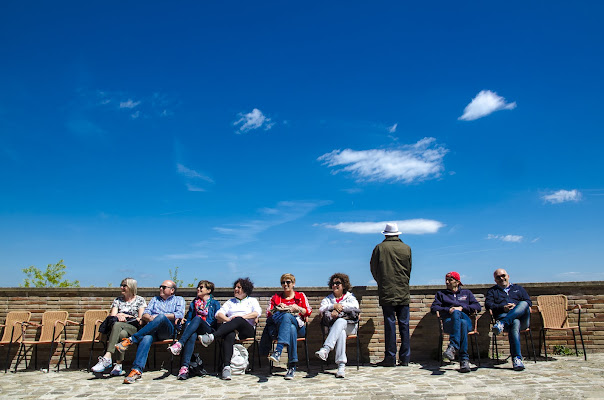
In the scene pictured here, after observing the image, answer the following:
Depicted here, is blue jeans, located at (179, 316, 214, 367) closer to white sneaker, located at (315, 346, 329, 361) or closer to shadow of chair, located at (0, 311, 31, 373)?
white sneaker, located at (315, 346, 329, 361)

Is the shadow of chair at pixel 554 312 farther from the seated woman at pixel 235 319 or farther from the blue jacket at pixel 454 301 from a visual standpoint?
the seated woman at pixel 235 319

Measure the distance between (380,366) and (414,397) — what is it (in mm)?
2112

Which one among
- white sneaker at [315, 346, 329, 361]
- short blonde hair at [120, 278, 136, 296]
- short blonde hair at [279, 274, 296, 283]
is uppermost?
short blonde hair at [279, 274, 296, 283]

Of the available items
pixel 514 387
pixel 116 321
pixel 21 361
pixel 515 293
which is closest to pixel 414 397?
pixel 514 387

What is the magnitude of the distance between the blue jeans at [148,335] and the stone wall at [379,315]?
0.85m

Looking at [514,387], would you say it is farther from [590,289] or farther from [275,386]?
[590,289]

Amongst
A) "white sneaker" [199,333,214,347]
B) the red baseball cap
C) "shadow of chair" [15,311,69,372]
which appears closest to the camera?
"white sneaker" [199,333,214,347]

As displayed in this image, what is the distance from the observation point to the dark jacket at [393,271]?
687 centimetres

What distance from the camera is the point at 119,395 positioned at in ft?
17.6

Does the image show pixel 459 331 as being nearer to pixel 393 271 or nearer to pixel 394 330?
pixel 394 330

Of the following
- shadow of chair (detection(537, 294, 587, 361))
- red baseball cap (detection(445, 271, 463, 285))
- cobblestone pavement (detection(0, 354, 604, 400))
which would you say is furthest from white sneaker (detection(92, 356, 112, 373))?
shadow of chair (detection(537, 294, 587, 361))

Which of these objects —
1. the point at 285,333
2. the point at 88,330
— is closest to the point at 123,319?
the point at 88,330

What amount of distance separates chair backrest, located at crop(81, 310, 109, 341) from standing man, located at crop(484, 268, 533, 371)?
6.13 meters

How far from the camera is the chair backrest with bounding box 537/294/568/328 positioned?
7.41 meters
